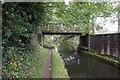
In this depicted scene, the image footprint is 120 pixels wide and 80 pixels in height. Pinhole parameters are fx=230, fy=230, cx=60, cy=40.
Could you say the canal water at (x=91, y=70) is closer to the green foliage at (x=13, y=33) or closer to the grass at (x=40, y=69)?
the grass at (x=40, y=69)

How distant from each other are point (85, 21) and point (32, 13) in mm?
2893

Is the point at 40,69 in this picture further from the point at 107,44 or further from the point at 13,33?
the point at 107,44

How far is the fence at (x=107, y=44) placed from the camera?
18.8 meters

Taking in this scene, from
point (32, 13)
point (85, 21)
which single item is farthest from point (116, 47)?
point (32, 13)

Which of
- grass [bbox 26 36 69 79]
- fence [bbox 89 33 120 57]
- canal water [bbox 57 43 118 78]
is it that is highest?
fence [bbox 89 33 120 57]

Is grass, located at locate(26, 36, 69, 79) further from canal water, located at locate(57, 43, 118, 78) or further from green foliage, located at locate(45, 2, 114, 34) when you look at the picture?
green foliage, located at locate(45, 2, 114, 34)

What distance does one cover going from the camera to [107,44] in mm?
21766

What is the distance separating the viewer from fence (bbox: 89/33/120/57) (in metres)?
18.8

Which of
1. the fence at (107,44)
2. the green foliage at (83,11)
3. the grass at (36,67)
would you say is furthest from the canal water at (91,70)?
the green foliage at (83,11)

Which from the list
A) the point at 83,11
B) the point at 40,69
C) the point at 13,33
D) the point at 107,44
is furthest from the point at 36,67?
the point at 107,44

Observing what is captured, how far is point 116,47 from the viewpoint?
18922mm

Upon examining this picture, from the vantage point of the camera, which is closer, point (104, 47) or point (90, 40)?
point (104, 47)

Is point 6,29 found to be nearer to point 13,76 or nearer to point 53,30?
point 13,76

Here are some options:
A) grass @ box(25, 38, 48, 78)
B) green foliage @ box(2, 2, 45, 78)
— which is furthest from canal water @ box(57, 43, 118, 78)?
green foliage @ box(2, 2, 45, 78)
